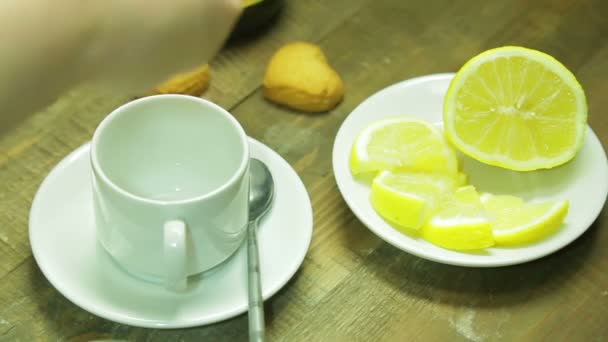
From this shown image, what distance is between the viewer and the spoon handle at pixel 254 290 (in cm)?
57

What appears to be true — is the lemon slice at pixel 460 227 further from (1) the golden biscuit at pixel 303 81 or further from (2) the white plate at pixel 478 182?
(1) the golden biscuit at pixel 303 81

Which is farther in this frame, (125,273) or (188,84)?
(188,84)

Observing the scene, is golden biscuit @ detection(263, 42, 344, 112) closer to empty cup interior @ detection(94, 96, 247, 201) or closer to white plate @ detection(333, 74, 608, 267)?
white plate @ detection(333, 74, 608, 267)

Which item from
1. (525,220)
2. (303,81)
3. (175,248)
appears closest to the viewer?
(175,248)

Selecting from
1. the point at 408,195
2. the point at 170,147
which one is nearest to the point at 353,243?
the point at 408,195

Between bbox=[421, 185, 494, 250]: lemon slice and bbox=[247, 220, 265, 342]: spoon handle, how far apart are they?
0.47 feet

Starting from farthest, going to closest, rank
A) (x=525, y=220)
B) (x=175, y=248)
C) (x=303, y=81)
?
(x=303, y=81) → (x=525, y=220) → (x=175, y=248)

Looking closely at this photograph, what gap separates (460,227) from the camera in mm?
636

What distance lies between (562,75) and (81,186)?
0.43 metres

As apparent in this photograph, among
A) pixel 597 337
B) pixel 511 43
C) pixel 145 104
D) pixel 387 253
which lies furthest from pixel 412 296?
pixel 511 43

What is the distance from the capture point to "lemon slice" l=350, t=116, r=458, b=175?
2.28 feet

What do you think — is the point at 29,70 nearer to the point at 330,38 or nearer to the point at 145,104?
the point at 145,104

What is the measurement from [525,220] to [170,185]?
0.99 feet

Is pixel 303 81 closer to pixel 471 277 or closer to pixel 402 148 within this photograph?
pixel 402 148
